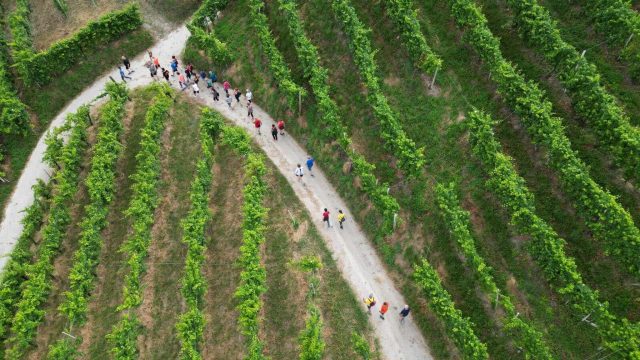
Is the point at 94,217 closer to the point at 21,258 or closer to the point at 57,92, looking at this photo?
the point at 21,258

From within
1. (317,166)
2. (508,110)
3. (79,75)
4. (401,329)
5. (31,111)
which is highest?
(79,75)

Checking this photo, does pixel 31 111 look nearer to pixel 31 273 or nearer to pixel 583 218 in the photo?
pixel 31 273

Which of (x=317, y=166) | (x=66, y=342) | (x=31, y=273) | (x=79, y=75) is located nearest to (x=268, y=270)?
(x=317, y=166)

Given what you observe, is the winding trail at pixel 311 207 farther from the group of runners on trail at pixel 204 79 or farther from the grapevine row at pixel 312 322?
the grapevine row at pixel 312 322

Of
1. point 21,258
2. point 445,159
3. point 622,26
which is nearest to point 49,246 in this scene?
point 21,258

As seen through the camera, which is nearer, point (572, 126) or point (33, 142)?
point (572, 126)

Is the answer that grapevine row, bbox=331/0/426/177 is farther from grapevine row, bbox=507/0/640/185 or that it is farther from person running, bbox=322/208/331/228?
grapevine row, bbox=507/0/640/185

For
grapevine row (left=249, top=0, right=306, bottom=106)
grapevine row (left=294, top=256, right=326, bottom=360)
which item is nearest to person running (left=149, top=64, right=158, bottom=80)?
grapevine row (left=249, top=0, right=306, bottom=106)
